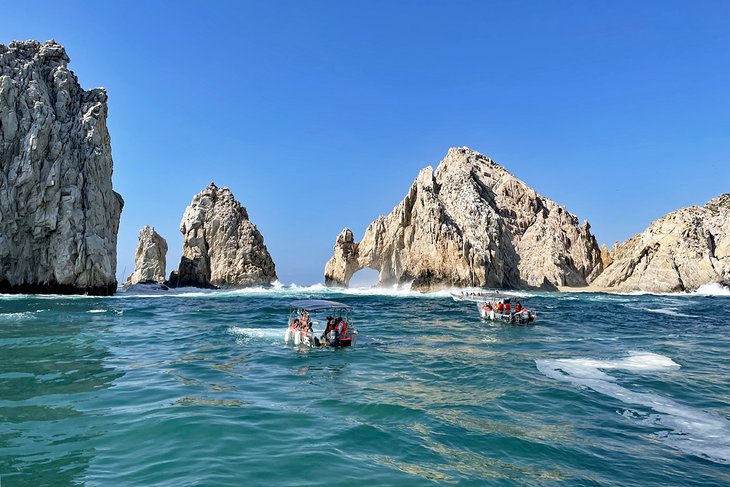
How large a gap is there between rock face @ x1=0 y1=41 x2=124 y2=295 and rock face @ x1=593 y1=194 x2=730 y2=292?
323 feet

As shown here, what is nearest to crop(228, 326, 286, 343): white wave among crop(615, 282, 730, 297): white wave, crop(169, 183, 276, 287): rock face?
crop(169, 183, 276, 287): rock face

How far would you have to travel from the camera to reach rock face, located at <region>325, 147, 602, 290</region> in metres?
96.6

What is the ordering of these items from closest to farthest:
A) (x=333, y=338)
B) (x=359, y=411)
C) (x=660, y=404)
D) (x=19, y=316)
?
(x=359, y=411), (x=660, y=404), (x=333, y=338), (x=19, y=316)

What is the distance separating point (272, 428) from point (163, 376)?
7988 millimetres

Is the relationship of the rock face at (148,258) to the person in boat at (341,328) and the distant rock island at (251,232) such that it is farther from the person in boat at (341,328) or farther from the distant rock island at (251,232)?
the person in boat at (341,328)

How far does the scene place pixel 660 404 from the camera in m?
16.2

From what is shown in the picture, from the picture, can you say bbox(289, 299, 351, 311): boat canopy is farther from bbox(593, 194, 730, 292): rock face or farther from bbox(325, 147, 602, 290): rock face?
bbox(593, 194, 730, 292): rock face

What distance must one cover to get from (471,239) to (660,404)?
8754cm

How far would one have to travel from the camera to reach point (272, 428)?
12.5 metres

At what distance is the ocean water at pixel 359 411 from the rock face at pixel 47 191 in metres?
41.0

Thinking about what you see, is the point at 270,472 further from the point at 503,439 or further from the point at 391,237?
the point at 391,237

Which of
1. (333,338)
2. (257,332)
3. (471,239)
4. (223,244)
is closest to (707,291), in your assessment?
(471,239)

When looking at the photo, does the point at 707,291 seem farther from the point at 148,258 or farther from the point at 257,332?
the point at 148,258

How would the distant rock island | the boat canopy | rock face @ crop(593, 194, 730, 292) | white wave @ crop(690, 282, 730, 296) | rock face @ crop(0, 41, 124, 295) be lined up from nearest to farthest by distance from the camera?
the boat canopy, rock face @ crop(0, 41, 124, 295), the distant rock island, white wave @ crop(690, 282, 730, 296), rock face @ crop(593, 194, 730, 292)
